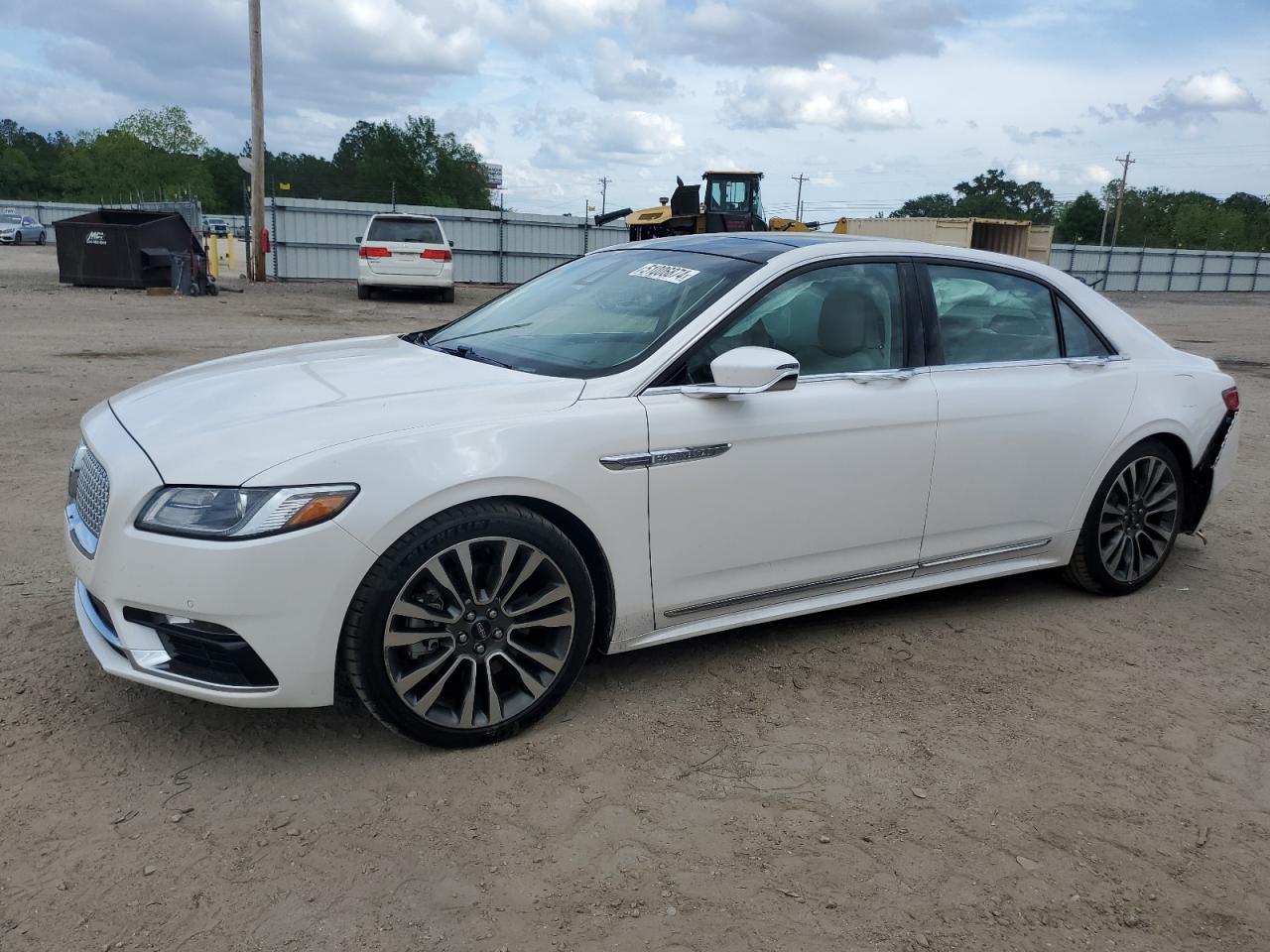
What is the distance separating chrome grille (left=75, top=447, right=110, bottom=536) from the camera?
2928mm

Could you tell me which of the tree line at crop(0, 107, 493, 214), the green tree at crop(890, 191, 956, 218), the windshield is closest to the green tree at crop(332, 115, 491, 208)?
the tree line at crop(0, 107, 493, 214)

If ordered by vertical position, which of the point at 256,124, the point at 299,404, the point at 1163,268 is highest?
the point at 256,124

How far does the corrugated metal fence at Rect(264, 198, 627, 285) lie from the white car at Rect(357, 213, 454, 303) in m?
8.56

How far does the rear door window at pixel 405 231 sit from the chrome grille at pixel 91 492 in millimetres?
18076

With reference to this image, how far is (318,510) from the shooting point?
272 centimetres

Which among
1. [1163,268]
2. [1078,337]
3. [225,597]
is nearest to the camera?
[225,597]

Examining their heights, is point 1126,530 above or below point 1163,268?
below

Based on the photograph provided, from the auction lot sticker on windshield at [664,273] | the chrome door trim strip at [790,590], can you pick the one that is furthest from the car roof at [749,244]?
the chrome door trim strip at [790,590]

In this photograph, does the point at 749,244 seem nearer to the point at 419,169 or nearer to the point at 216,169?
the point at 419,169

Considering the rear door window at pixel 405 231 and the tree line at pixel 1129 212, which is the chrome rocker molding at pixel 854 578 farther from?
the tree line at pixel 1129 212

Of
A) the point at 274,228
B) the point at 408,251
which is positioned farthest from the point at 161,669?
the point at 274,228

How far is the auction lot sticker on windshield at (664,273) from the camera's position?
377 cm

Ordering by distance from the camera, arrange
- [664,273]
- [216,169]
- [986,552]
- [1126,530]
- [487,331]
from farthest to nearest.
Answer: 1. [216,169]
2. [1126,530]
3. [986,552]
4. [487,331]
5. [664,273]

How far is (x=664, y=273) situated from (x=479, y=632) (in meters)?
1.61
